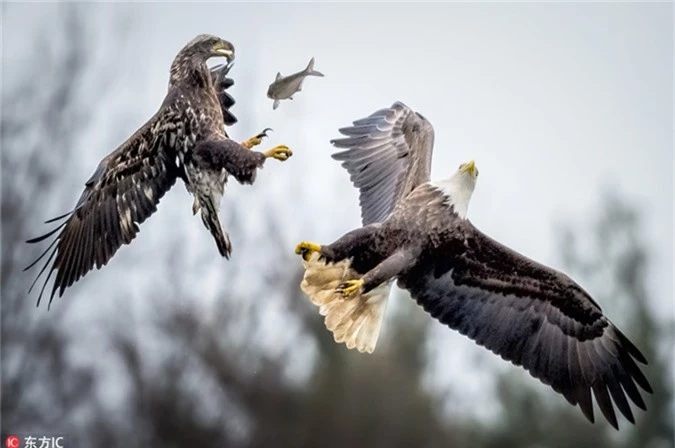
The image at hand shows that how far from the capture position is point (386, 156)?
12578mm

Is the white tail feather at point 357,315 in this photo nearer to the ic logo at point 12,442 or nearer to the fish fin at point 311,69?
the fish fin at point 311,69

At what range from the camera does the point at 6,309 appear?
23734mm

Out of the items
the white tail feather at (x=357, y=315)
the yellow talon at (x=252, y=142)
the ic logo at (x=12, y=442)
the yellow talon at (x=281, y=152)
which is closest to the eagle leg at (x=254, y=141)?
the yellow talon at (x=252, y=142)

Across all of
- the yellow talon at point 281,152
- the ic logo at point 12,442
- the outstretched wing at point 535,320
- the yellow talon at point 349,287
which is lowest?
the outstretched wing at point 535,320

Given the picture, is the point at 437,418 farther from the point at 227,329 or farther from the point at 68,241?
the point at 68,241

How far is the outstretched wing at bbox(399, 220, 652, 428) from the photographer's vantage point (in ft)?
39.6

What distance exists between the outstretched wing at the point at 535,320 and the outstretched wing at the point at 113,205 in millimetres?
1465

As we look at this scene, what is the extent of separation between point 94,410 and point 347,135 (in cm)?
1027

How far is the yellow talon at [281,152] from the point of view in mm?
11164

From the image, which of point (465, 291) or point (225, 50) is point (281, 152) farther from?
point (465, 291)

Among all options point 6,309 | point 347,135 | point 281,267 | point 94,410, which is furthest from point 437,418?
point 347,135

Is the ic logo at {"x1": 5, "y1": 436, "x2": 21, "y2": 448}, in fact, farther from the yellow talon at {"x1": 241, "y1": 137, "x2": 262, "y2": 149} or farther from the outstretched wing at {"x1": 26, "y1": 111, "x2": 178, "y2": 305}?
the yellow talon at {"x1": 241, "y1": 137, "x2": 262, "y2": 149}

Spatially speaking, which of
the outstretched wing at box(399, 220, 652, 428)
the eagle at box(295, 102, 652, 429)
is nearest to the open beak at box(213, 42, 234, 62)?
the eagle at box(295, 102, 652, 429)

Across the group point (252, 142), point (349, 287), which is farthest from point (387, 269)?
point (252, 142)
